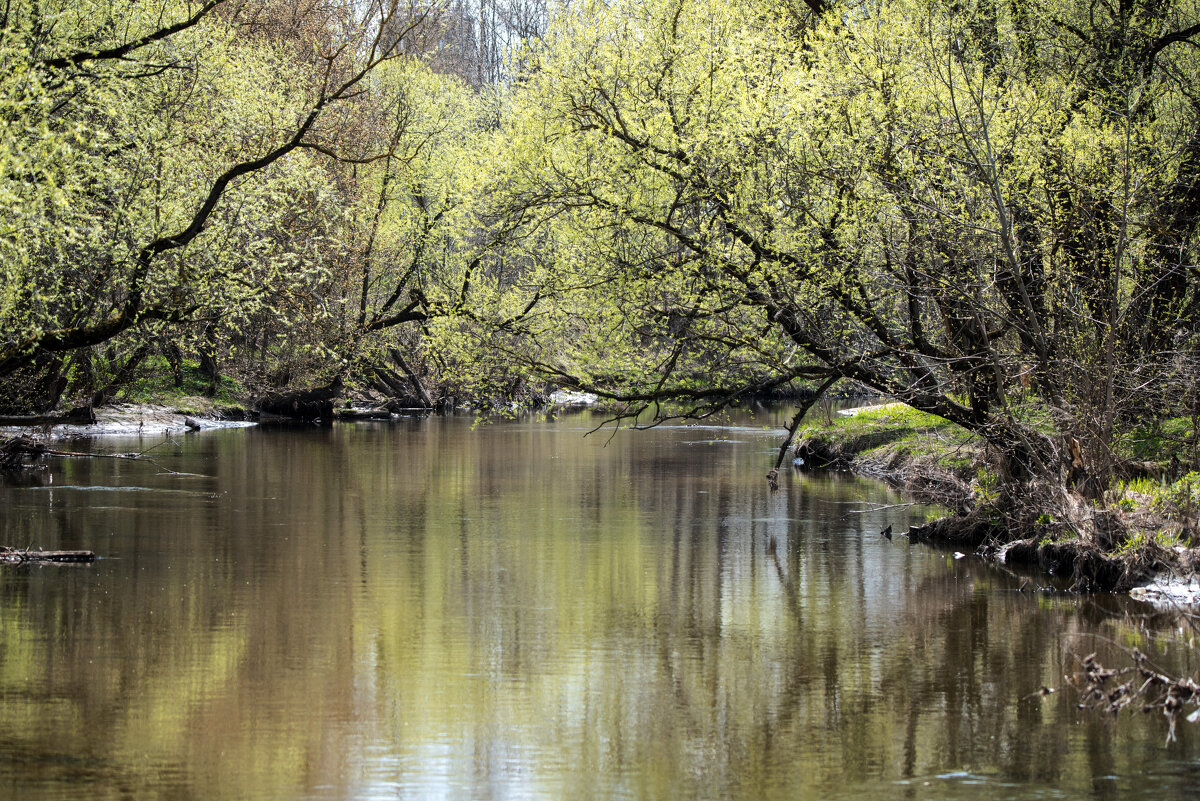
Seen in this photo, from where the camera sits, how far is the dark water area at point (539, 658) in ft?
31.5

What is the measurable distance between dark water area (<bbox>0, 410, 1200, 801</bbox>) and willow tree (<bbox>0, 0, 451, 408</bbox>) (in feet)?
11.6

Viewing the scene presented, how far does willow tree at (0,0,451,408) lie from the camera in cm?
1659

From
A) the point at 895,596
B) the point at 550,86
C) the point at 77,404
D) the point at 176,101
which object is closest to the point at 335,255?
the point at 77,404

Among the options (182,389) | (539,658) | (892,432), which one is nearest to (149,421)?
(182,389)

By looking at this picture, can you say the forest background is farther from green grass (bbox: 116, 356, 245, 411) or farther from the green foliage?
the green foliage

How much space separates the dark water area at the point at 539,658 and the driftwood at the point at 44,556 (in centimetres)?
42

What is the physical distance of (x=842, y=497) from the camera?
85.7 ft

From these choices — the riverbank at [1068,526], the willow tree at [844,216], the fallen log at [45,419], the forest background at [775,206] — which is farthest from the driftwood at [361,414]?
the willow tree at [844,216]

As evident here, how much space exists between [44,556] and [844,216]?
40.6 feet

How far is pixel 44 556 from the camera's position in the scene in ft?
55.6

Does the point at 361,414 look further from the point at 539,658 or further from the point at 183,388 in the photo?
the point at 539,658

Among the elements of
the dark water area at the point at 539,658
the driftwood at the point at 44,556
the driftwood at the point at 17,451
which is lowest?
the dark water area at the point at 539,658

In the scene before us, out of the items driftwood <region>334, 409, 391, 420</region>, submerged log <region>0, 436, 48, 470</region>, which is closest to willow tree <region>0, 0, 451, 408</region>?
submerged log <region>0, 436, 48, 470</region>

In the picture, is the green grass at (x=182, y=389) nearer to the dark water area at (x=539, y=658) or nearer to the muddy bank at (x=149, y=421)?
the muddy bank at (x=149, y=421)
